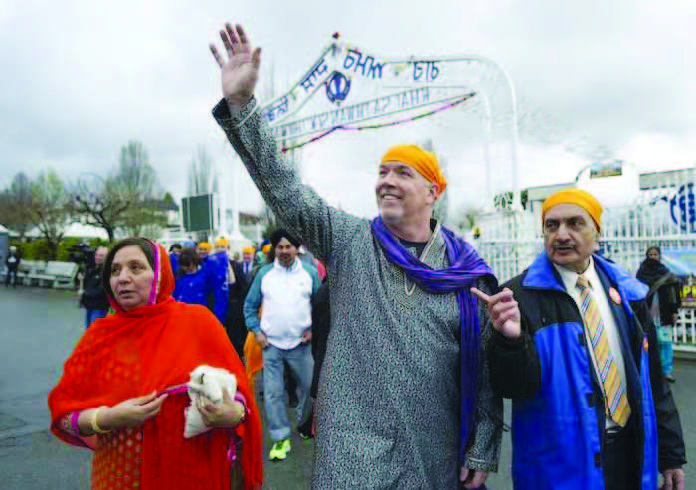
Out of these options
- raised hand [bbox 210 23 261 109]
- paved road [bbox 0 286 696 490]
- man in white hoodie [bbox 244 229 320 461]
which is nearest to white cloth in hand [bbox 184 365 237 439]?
raised hand [bbox 210 23 261 109]

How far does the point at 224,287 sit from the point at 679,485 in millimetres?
5105

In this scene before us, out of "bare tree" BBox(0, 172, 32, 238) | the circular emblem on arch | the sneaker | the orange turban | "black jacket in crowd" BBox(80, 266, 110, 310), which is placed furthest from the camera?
"bare tree" BBox(0, 172, 32, 238)

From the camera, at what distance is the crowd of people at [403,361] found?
1.88 metres

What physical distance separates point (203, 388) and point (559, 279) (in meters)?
1.48

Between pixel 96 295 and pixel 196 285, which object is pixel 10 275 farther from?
pixel 196 285

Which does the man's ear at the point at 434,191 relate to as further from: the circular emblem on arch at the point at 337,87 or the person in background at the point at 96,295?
the circular emblem on arch at the point at 337,87

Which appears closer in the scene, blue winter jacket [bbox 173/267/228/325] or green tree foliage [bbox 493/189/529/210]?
blue winter jacket [bbox 173/267/228/325]

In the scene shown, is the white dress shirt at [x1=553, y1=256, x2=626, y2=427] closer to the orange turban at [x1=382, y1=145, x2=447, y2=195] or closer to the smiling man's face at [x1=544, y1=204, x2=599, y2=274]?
the smiling man's face at [x1=544, y1=204, x2=599, y2=274]

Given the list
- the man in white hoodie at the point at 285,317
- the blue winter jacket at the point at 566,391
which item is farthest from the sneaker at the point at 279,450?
the blue winter jacket at the point at 566,391

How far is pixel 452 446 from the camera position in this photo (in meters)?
2.00

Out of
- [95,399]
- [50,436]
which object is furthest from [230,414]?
[50,436]

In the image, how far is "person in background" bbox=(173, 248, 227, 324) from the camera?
617cm

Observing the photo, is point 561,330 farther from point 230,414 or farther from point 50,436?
point 50,436

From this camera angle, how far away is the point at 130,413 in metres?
2.11
